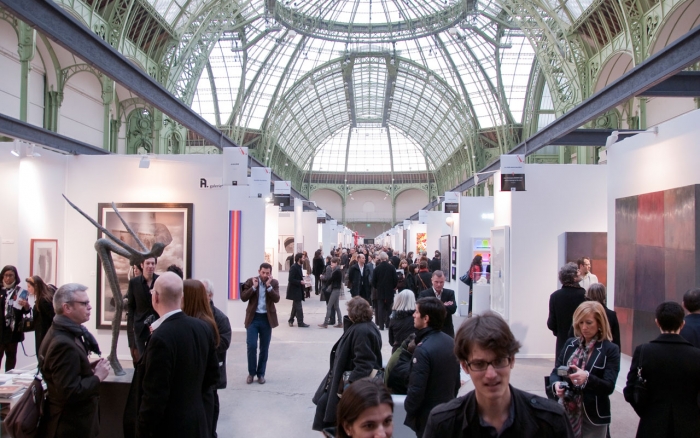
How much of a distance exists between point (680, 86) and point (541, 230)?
341 cm

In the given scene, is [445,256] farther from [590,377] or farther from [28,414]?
[28,414]

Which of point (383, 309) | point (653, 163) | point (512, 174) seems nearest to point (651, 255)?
point (653, 163)

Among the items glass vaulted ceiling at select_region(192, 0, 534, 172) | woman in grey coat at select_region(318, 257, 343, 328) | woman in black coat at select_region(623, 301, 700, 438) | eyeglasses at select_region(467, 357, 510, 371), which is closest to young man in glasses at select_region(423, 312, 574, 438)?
eyeglasses at select_region(467, 357, 510, 371)

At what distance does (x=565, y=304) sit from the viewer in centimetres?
605

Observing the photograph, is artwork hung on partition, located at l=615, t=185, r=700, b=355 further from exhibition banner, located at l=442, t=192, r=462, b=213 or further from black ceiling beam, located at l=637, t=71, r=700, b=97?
exhibition banner, located at l=442, t=192, r=462, b=213

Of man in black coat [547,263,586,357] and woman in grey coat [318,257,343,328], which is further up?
man in black coat [547,263,586,357]

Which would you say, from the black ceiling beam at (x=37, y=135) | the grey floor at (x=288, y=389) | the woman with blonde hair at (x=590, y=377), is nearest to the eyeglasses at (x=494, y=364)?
the woman with blonde hair at (x=590, y=377)

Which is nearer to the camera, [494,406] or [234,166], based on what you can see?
[494,406]

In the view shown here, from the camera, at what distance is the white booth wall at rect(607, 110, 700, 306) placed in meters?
7.08

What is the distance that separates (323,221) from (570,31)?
621 inches

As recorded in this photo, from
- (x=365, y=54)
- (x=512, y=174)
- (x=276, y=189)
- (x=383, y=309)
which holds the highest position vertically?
(x=365, y=54)

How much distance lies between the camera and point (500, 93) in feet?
107

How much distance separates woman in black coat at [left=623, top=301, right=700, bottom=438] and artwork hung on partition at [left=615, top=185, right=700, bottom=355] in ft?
11.2

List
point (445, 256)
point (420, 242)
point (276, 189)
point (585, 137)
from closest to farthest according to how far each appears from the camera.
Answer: point (585, 137), point (276, 189), point (445, 256), point (420, 242)
